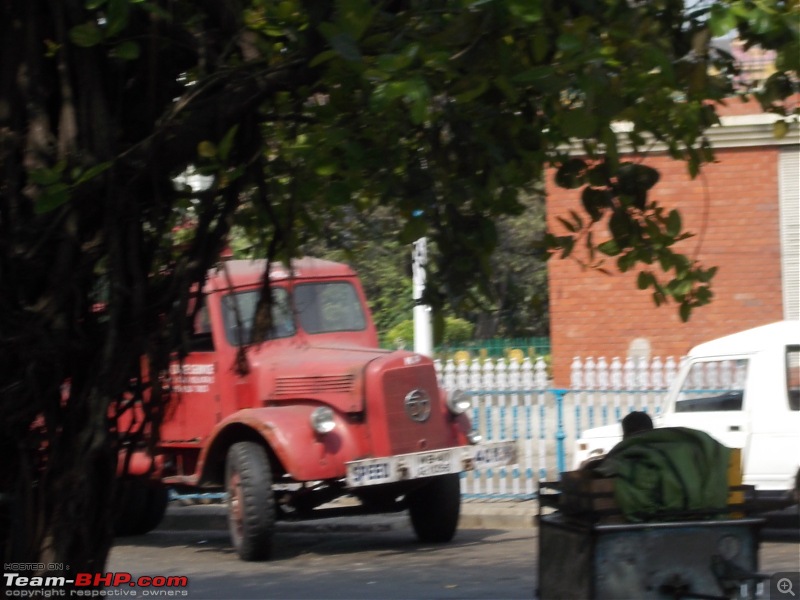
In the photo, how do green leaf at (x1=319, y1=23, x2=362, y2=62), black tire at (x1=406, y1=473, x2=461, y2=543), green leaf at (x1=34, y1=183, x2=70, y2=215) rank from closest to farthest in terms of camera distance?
1. green leaf at (x1=319, y1=23, x2=362, y2=62)
2. green leaf at (x1=34, y1=183, x2=70, y2=215)
3. black tire at (x1=406, y1=473, x2=461, y2=543)

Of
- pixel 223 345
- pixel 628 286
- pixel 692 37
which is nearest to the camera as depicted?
pixel 692 37

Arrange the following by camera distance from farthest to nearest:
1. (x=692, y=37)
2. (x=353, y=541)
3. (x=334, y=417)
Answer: (x=353, y=541), (x=334, y=417), (x=692, y=37)

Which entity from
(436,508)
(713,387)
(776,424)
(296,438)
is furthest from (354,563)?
(776,424)

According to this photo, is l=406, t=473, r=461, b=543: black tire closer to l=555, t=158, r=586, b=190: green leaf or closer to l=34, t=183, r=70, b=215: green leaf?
l=555, t=158, r=586, b=190: green leaf

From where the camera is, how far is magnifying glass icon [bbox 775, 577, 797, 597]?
15.9ft

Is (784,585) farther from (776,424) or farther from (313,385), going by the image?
(313,385)

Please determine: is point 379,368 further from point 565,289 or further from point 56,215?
point 565,289

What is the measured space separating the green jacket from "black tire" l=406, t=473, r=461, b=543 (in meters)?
5.76

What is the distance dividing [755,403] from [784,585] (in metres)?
5.64

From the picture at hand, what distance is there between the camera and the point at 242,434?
10477mm

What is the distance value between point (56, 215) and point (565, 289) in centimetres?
1389

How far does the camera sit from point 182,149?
171 inches

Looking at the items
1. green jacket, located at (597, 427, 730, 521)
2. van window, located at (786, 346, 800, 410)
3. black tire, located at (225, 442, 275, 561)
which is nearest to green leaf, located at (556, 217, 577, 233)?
green jacket, located at (597, 427, 730, 521)

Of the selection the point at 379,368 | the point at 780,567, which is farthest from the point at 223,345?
the point at 780,567
